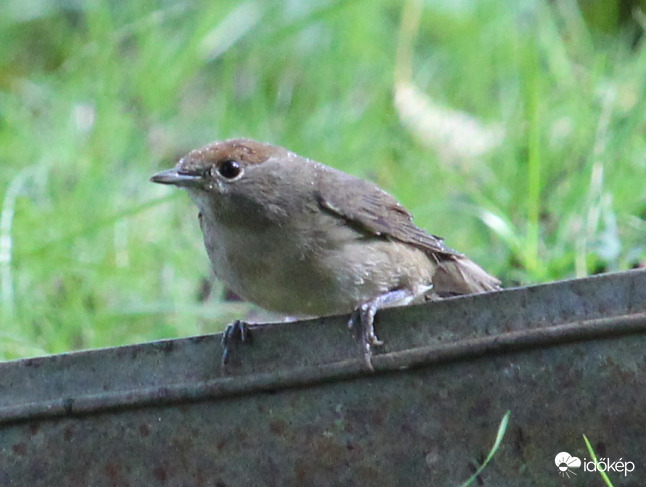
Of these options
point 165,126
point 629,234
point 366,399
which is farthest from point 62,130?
point 366,399

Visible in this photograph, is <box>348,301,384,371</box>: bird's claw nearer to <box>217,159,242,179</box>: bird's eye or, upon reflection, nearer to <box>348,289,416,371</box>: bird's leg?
<box>348,289,416,371</box>: bird's leg

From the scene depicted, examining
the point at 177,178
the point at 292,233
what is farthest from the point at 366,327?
the point at 177,178

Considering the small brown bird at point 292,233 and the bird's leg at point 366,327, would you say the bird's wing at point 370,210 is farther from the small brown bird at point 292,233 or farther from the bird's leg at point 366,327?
the bird's leg at point 366,327

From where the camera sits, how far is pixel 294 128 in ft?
19.0

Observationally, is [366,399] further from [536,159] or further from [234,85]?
[234,85]

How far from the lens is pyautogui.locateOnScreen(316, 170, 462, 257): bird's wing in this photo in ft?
11.5

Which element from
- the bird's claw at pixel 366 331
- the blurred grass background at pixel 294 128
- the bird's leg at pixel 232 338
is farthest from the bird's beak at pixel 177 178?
the blurred grass background at pixel 294 128

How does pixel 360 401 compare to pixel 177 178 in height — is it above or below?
below

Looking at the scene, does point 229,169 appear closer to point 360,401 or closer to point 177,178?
point 177,178

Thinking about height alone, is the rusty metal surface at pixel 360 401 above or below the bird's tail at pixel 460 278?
above

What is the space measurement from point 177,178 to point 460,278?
3.69 feet

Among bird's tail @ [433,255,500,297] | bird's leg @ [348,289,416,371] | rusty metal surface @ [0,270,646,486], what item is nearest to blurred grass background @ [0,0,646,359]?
bird's tail @ [433,255,500,297]

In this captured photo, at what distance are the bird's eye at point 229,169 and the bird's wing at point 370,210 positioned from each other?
0.89 ft

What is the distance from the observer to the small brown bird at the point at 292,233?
10.9 ft
